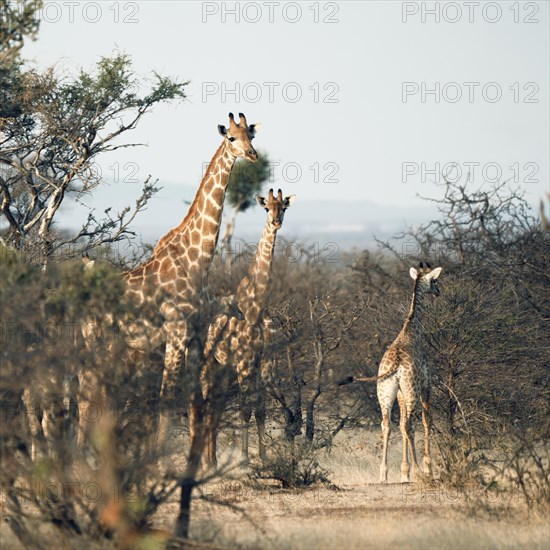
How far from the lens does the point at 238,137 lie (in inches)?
504

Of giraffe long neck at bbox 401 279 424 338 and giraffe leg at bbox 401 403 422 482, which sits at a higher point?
giraffe long neck at bbox 401 279 424 338

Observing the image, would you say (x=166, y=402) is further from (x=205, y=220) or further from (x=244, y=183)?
(x=244, y=183)

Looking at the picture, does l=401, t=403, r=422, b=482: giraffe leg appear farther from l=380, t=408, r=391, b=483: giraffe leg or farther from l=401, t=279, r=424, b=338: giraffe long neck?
l=401, t=279, r=424, b=338: giraffe long neck

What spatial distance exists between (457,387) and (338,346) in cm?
201

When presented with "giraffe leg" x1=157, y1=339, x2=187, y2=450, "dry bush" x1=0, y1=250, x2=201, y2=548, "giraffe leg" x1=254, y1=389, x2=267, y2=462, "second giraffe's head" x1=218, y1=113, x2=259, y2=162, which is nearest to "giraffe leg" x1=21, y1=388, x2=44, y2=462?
"dry bush" x1=0, y1=250, x2=201, y2=548

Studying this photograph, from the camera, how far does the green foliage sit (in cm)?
4015

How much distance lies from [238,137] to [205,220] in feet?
3.30

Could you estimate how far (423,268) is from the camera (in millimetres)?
13945

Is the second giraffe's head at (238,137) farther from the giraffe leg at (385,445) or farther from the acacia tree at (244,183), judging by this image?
the acacia tree at (244,183)

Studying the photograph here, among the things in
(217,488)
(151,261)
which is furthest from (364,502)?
(151,261)

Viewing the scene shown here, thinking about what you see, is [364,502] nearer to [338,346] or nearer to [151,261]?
[151,261]

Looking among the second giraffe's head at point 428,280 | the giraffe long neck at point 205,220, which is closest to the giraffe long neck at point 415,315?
the second giraffe's head at point 428,280

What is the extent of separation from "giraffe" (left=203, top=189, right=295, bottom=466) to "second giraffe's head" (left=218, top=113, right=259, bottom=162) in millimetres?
1142

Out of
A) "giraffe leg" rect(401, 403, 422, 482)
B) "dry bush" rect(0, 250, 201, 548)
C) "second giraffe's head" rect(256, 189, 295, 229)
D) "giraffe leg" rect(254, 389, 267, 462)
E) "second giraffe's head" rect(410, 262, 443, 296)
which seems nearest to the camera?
"dry bush" rect(0, 250, 201, 548)
